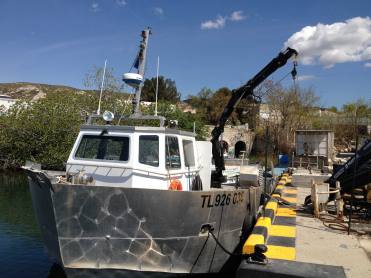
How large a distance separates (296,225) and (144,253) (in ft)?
11.3

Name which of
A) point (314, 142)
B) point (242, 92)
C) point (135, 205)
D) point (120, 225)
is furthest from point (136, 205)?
point (314, 142)

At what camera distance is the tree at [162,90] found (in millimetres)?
63650

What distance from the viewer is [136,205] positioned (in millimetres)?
6961

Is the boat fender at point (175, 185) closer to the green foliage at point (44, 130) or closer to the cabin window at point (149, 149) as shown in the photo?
the cabin window at point (149, 149)

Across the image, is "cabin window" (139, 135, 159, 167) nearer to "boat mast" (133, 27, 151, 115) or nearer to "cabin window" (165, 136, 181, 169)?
"cabin window" (165, 136, 181, 169)

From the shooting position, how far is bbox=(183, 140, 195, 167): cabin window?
9188 millimetres

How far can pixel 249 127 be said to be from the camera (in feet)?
182

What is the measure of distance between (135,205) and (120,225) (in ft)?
1.45

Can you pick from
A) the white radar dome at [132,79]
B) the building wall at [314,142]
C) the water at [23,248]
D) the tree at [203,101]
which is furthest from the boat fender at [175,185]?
the tree at [203,101]

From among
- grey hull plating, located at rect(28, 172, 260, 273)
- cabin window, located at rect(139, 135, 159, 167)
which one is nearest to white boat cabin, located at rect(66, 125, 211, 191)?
cabin window, located at rect(139, 135, 159, 167)

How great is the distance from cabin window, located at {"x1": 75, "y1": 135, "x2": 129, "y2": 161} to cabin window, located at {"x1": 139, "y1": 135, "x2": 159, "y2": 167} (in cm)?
30

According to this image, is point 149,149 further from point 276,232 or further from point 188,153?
point 276,232

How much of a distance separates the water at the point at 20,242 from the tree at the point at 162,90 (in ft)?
141

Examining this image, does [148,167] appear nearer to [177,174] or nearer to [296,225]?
[177,174]
